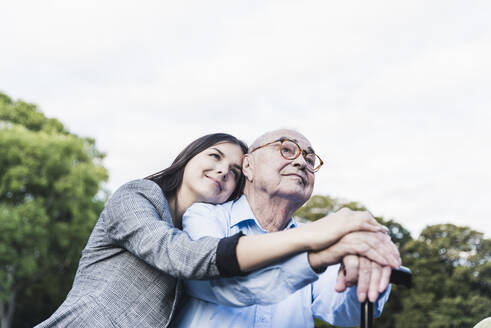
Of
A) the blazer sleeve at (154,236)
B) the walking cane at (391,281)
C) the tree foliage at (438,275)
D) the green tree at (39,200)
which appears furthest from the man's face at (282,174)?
the tree foliage at (438,275)

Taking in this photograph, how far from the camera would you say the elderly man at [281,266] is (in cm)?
227

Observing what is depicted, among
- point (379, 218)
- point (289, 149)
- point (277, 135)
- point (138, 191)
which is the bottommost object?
point (138, 191)

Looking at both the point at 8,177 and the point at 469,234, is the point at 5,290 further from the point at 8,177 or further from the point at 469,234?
the point at 469,234

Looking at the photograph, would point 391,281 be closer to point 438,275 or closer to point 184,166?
point 184,166

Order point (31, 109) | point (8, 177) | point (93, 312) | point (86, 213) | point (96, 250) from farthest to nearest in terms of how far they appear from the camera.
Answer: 1. point (31, 109)
2. point (86, 213)
3. point (8, 177)
4. point (96, 250)
5. point (93, 312)

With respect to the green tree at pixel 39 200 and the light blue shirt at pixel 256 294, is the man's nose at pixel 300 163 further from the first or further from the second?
the green tree at pixel 39 200

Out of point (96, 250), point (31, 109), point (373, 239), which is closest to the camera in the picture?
point (373, 239)

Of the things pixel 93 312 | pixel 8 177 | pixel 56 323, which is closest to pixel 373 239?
pixel 93 312

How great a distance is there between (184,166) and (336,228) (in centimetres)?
194

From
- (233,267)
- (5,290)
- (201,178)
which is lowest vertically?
(5,290)

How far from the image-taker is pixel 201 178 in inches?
146

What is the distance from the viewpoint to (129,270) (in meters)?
2.86

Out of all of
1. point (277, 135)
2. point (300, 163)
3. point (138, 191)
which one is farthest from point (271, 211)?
point (138, 191)

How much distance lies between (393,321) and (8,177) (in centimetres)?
2036
